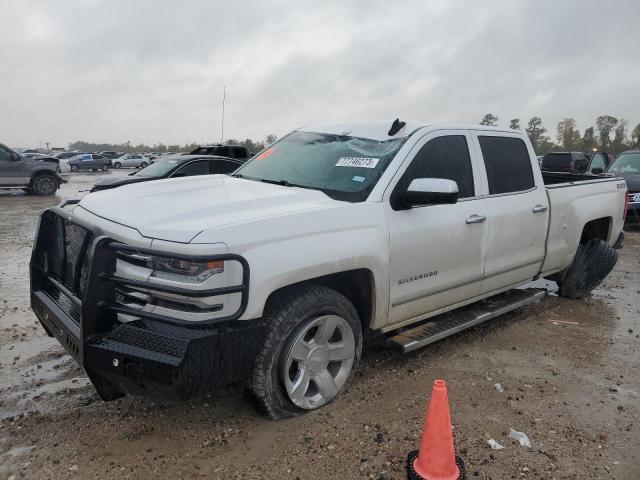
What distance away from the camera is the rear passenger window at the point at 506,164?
4.41 meters

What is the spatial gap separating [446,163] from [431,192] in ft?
2.67

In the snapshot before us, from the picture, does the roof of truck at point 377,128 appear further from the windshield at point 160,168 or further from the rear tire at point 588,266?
the windshield at point 160,168

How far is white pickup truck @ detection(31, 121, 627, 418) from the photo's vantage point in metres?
2.66

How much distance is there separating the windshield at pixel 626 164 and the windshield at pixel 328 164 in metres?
10.6

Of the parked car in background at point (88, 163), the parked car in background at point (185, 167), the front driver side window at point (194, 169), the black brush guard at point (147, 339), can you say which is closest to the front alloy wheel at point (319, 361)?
the black brush guard at point (147, 339)

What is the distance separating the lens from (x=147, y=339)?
2633 mm

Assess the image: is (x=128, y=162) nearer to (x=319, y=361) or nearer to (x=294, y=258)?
(x=319, y=361)

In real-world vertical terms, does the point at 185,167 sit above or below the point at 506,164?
below

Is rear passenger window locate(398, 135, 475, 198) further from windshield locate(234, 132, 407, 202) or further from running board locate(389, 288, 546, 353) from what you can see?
running board locate(389, 288, 546, 353)

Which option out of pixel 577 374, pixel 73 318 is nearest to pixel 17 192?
pixel 73 318

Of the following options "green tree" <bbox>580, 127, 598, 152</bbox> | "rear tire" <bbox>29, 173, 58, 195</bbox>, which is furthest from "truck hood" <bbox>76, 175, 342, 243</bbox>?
"green tree" <bbox>580, 127, 598, 152</bbox>

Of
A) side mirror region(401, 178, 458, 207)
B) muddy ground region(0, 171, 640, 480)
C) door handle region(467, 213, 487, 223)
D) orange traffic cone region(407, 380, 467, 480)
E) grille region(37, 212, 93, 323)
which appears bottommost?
muddy ground region(0, 171, 640, 480)

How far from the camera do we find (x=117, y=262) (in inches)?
111

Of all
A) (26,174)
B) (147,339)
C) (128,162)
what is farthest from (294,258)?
(128,162)
